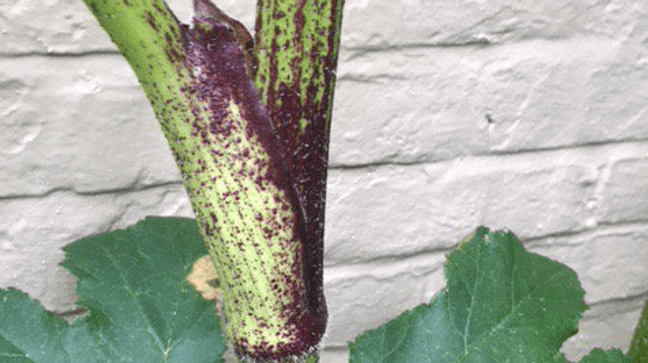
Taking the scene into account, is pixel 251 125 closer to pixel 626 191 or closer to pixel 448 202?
pixel 448 202

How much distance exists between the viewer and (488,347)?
407 mm

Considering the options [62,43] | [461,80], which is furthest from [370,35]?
[62,43]

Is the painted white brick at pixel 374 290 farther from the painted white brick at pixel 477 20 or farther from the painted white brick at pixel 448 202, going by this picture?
the painted white brick at pixel 477 20

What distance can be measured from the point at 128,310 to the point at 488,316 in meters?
0.19

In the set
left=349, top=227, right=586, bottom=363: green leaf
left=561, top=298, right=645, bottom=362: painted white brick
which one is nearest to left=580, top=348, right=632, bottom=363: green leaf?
left=349, top=227, right=586, bottom=363: green leaf

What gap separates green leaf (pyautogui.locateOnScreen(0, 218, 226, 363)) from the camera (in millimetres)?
411

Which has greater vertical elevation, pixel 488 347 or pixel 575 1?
pixel 575 1

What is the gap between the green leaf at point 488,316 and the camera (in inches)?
16.2

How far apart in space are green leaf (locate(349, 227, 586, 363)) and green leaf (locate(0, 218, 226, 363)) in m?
0.09

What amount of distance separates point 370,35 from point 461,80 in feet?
0.25

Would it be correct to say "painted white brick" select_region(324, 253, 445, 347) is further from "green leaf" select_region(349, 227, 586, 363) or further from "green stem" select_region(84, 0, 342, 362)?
"green stem" select_region(84, 0, 342, 362)

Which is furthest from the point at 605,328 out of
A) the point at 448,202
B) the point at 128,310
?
the point at 128,310

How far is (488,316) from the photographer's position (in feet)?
1.36

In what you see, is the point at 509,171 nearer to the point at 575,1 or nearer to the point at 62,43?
the point at 575,1
